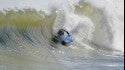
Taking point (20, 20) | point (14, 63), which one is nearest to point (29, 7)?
point (20, 20)

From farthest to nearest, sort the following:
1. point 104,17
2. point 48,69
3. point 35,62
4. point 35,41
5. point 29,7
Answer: point 104,17
point 29,7
point 35,41
point 35,62
point 48,69

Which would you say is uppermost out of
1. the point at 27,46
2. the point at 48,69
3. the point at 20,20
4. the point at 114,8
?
the point at 114,8

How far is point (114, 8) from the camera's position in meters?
15.3

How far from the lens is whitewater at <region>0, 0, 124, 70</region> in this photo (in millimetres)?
9844

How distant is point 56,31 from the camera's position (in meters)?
13.0

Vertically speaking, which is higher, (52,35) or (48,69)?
(52,35)

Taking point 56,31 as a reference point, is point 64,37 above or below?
below

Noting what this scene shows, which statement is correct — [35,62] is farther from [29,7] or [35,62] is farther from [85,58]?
[29,7]

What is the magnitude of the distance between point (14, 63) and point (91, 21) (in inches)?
210

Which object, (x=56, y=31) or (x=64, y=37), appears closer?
(x=64, y=37)

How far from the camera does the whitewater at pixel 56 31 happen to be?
32.3ft

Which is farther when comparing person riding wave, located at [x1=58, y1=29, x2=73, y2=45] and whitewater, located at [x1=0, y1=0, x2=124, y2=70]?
person riding wave, located at [x1=58, y1=29, x2=73, y2=45]

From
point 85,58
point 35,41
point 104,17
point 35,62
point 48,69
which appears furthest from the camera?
point 104,17

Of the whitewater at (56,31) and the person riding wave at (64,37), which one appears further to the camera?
the person riding wave at (64,37)
